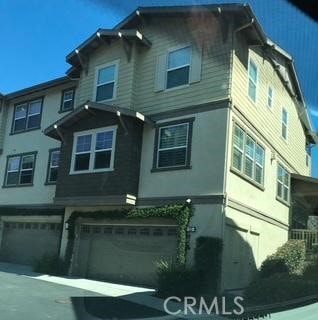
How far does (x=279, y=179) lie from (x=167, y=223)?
25.3 feet

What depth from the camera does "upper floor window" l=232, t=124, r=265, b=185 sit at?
17.9 meters

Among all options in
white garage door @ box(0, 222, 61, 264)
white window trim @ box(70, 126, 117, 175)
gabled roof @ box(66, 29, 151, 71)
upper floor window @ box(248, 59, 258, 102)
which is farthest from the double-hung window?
white garage door @ box(0, 222, 61, 264)

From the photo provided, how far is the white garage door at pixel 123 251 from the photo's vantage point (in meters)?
18.0

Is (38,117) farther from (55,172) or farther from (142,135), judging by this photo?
(142,135)

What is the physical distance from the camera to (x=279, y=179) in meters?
23.5

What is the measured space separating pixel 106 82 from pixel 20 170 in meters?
7.58

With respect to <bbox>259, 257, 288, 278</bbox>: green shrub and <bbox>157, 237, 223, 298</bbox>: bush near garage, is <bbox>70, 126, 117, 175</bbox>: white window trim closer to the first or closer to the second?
<bbox>157, 237, 223, 298</bbox>: bush near garage

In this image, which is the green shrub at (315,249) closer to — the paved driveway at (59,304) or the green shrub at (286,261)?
the green shrub at (286,261)

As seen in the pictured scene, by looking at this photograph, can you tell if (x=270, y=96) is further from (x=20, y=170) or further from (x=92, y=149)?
(x=20, y=170)

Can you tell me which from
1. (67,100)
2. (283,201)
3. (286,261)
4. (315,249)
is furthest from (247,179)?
(67,100)

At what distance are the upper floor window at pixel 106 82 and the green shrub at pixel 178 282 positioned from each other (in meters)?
8.02

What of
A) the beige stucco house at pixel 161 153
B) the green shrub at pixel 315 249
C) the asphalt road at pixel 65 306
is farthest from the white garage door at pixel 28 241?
the green shrub at pixel 315 249

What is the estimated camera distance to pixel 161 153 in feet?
60.8

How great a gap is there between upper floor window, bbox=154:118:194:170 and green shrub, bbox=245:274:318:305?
524 cm
